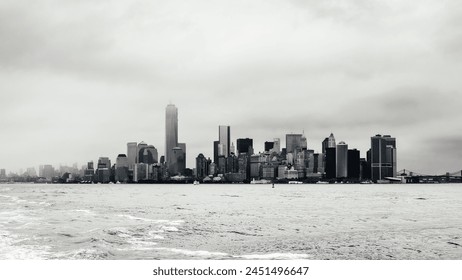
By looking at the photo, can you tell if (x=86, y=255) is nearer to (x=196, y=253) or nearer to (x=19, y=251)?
(x=19, y=251)

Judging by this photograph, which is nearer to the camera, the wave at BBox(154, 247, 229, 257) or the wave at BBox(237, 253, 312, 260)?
the wave at BBox(237, 253, 312, 260)

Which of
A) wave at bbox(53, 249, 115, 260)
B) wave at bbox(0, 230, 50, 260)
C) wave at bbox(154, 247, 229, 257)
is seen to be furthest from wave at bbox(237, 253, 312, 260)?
wave at bbox(0, 230, 50, 260)

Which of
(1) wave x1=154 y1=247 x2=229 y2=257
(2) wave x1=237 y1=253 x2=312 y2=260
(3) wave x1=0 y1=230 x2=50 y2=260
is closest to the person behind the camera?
(2) wave x1=237 y1=253 x2=312 y2=260

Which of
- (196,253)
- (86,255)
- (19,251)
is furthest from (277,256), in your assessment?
(19,251)

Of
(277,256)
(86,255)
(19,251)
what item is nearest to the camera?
(277,256)

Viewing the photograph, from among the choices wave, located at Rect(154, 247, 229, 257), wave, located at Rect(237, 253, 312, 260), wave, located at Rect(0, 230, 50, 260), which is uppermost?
wave, located at Rect(0, 230, 50, 260)

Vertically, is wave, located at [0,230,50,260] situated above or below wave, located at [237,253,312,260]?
above

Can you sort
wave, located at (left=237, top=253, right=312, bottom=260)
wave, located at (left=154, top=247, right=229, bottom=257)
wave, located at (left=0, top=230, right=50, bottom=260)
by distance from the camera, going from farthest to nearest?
wave, located at (left=154, top=247, right=229, bottom=257), wave, located at (left=0, top=230, right=50, bottom=260), wave, located at (left=237, top=253, right=312, bottom=260)

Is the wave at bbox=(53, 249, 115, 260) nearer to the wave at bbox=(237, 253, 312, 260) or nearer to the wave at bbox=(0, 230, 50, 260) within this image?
the wave at bbox=(0, 230, 50, 260)
